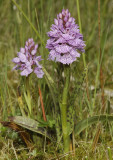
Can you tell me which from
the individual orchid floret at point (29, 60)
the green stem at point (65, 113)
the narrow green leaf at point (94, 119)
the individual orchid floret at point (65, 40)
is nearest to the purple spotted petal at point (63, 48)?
the individual orchid floret at point (65, 40)

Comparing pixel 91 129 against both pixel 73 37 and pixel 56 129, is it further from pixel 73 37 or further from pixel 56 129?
pixel 73 37

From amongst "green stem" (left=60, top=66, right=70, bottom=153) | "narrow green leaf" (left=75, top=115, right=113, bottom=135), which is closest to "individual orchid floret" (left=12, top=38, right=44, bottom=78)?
"green stem" (left=60, top=66, right=70, bottom=153)

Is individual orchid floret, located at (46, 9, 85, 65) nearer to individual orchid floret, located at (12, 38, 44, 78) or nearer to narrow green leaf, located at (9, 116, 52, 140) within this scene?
individual orchid floret, located at (12, 38, 44, 78)

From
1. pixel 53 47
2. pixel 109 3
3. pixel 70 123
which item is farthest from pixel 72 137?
pixel 109 3

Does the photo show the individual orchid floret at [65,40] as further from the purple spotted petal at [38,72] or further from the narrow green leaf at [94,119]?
the narrow green leaf at [94,119]

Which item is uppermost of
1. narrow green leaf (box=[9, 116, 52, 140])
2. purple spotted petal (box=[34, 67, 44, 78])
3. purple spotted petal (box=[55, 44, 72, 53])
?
purple spotted petal (box=[55, 44, 72, 53])

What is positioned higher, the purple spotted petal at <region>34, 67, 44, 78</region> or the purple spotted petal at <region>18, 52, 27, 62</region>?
the purple spotted petal at <region>18, 52, 27, 62</region>

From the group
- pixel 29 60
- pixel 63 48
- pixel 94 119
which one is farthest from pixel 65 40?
pixel 94 119
